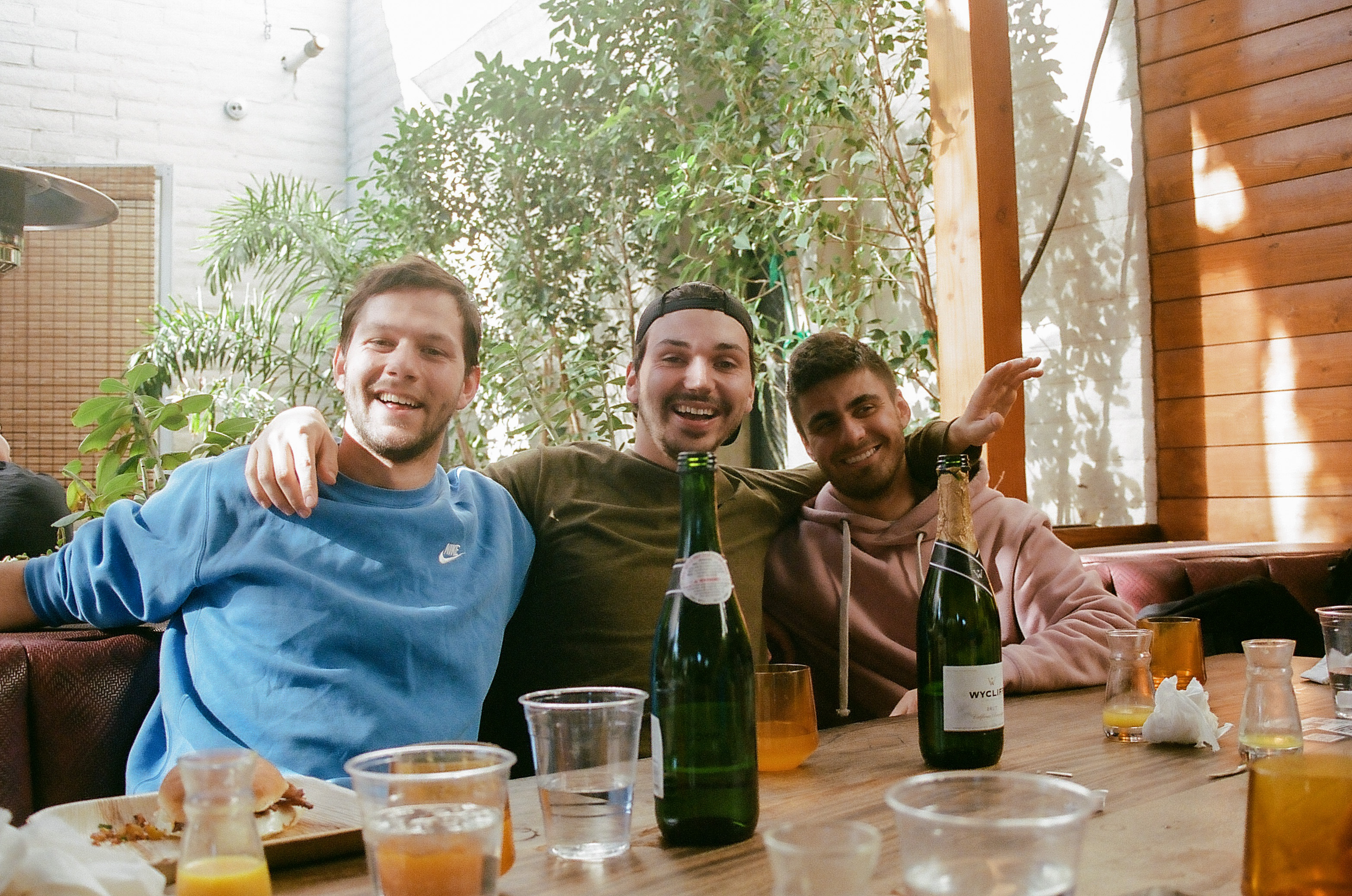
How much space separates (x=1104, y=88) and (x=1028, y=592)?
7.44ft

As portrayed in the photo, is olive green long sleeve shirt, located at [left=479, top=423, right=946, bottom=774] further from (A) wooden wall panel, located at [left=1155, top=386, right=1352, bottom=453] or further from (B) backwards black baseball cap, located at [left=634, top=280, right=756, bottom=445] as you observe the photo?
(A) wooden wall panel, located at [left=1155, top=386, right=1352, bottom=453]

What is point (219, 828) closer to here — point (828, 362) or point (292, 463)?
point (292, 463)

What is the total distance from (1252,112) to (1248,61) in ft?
0.47

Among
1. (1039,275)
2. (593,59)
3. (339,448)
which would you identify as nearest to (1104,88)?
(1039,275)

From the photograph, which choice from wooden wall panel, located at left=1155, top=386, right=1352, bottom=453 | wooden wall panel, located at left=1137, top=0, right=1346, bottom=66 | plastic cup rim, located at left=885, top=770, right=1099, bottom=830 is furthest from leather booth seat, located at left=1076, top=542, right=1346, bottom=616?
plastic cup rim, located at left=885, top=770, right=1099, bottom=830

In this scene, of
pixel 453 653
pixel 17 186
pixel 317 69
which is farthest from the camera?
pixel 317 69

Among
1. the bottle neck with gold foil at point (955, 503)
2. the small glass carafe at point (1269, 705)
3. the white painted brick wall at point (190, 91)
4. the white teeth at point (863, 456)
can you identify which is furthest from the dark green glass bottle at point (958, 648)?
the white painted brick wall at point (190, 91)

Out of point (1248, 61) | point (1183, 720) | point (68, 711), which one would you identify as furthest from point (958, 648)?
point (1248, 61)

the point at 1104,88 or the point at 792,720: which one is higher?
the point at 1104,88

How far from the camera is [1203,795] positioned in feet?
2.94

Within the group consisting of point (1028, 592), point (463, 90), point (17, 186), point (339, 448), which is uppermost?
point (463, 90)

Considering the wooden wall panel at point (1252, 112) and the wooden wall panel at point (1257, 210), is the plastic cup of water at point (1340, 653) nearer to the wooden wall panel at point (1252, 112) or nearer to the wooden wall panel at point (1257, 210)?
the wooden wall panel at point (1257, 210)

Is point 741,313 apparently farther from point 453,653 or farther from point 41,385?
point 41,385

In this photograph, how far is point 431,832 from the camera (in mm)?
603
